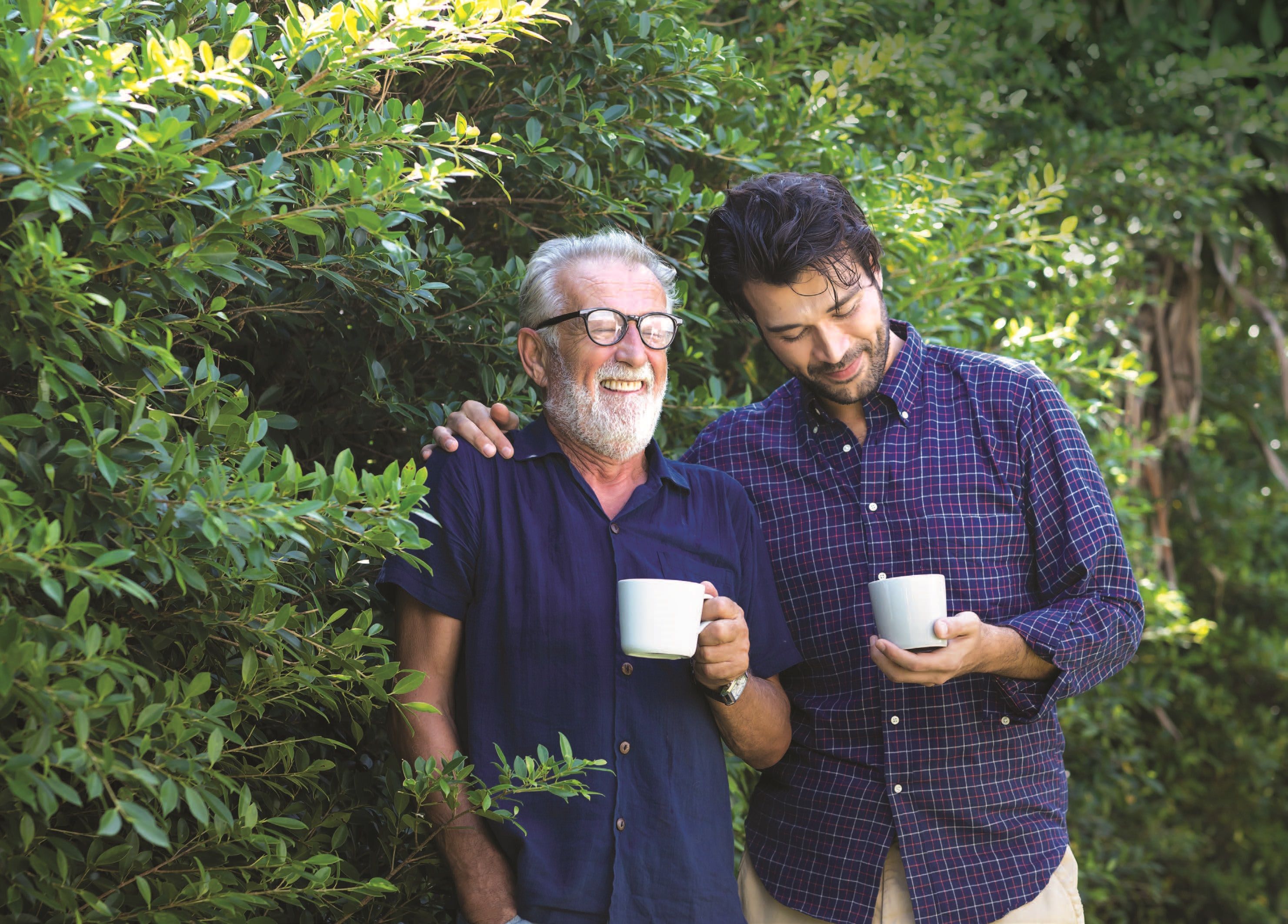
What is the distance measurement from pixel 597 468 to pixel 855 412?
583mm

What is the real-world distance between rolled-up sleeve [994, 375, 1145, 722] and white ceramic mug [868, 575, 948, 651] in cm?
26

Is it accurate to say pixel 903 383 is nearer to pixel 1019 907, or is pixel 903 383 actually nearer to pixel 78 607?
pixel 1019 907

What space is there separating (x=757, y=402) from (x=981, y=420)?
20.4 inches

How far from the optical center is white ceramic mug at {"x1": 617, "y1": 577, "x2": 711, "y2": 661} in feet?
6.14

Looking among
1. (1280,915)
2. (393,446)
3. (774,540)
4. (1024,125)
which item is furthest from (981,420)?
(1280,915)

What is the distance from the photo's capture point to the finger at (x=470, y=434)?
2.20 metres

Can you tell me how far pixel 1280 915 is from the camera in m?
6.04

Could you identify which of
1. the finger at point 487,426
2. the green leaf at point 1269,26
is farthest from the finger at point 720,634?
the green leaf at point 1269,26

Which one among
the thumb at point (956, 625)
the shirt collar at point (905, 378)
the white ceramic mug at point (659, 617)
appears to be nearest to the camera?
the white ceramic mug at point (659, 617)

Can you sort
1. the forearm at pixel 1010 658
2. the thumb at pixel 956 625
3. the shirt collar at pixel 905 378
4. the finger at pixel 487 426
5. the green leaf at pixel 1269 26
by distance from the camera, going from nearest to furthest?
1. the thumb at pixel 956 625
2. the forearm at pixel 1010 658
3. the finger at pixel 487 426
4. the shirt collar at pixel 905 378
5. the green leaf at pixel 1269 26

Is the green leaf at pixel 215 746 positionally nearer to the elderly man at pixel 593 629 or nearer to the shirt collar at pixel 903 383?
Result: the elderly man at pixel 593 629

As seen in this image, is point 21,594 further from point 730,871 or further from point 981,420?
point 981,420

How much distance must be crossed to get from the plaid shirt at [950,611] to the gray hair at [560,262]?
1.71ft

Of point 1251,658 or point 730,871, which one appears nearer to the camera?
point 730,871
